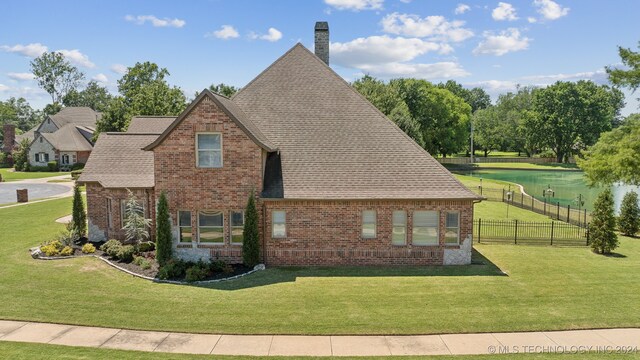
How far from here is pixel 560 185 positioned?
58.6 meters

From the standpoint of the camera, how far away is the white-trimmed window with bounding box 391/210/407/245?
18375 millimetres

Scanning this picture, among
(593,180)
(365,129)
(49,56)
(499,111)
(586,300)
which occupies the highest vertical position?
(49,56)

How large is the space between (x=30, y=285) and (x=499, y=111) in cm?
11770

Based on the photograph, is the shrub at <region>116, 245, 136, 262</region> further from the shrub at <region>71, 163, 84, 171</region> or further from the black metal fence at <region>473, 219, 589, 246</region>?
the shrub at <region>71, 163, 84, 171</region>

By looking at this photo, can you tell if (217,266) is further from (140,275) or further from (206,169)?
(206,169)

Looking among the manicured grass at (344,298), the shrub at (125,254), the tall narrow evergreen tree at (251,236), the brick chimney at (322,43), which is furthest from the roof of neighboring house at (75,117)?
the tall narrow evergreen tree at (251,236)

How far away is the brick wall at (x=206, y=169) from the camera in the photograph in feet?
57.6

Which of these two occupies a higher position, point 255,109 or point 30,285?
point 255,109

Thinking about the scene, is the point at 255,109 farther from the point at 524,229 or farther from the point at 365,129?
the point at 524,229

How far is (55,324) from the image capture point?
12562 mm

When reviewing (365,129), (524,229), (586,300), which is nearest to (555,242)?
(524,229)

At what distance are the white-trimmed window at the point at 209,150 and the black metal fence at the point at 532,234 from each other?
14141 mm

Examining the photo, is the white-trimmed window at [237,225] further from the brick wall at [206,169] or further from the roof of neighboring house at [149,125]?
the roof of neighboring house at [149,125]

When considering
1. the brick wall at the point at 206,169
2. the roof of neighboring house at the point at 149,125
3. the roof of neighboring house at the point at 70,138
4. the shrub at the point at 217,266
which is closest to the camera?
the shrub at the point at 217,266
